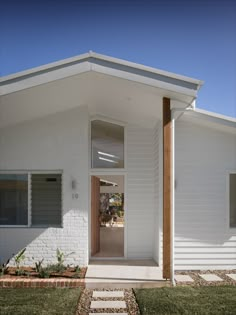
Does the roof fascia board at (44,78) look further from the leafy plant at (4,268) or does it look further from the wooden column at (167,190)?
the leafy plant at (4,268)

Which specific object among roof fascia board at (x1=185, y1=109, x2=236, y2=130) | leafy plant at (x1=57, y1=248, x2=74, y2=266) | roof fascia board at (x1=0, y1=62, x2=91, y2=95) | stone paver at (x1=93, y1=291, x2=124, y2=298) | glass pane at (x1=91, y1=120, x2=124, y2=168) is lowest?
stone paver at (x1=93, y1=291, x2=124, y2=298)

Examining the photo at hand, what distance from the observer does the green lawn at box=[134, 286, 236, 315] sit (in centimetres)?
565

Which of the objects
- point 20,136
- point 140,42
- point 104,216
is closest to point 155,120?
point 140,42

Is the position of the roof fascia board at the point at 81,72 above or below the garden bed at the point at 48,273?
above

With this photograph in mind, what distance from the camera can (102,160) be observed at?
32.0ft

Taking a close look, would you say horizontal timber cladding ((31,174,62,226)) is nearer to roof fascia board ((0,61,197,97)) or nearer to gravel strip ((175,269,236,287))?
roof fascia board ((0,61,197,97))

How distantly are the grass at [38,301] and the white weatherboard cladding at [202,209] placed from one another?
3.30 metres

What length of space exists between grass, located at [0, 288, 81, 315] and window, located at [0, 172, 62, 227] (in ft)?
7.52

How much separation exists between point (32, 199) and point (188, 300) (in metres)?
4.82

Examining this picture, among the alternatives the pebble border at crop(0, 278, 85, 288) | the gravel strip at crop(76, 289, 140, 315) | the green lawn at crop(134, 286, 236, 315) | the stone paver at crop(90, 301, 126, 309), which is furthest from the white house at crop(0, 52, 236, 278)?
the stone paver at crop(90, 301, 126, 309)

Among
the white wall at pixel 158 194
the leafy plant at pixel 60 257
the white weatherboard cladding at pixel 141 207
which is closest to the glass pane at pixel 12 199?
the leafy plant at pixel 60 257

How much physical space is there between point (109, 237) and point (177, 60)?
7.43m

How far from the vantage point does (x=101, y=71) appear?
665cm

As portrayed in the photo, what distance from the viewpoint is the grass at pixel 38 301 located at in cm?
570
